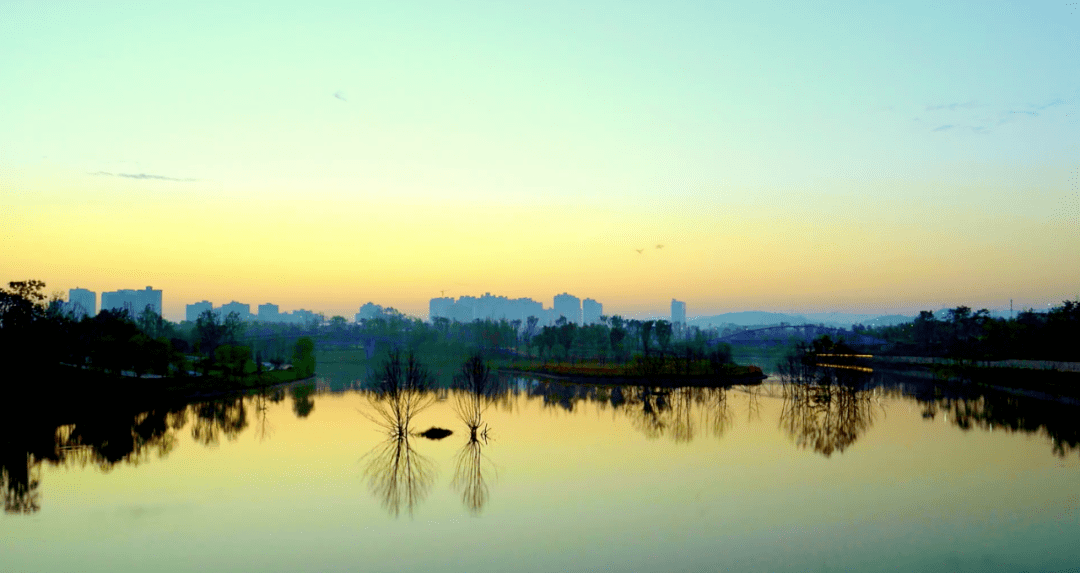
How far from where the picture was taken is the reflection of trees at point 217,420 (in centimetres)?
2459

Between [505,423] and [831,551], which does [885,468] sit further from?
[505,423]

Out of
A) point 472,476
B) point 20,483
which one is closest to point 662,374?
point 472,476

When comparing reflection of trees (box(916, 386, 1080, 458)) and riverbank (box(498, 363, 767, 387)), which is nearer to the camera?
reflection of trees (box(916, 386, 1080, 458))

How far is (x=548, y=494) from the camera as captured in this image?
630 inches

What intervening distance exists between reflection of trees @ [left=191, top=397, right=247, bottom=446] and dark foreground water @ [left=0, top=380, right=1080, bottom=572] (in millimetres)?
229

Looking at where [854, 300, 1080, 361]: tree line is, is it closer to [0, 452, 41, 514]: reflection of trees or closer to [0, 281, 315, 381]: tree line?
[0, 281, 315, 381]: tree line

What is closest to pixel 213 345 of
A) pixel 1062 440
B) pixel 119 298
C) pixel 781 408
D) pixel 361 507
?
pixel 781 408

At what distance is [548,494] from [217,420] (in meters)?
17.4

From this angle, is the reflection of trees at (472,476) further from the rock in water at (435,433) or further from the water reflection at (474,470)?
the rock in water at (435,433)

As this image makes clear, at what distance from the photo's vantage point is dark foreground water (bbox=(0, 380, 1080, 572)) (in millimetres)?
11891

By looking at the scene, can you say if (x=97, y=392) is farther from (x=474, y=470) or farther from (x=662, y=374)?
(x=662, y=374)

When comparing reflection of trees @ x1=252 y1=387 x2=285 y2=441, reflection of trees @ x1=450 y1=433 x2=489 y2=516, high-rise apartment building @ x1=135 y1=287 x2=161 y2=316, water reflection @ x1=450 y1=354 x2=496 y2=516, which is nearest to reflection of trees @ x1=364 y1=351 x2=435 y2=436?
water reflection @ x1=450 y1=354 x2=496 y2=516

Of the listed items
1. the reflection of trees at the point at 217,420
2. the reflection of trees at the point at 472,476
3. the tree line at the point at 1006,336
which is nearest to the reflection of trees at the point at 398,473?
the reflection of trees at the point at 472,476

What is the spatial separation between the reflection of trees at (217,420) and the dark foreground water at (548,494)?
229mm
